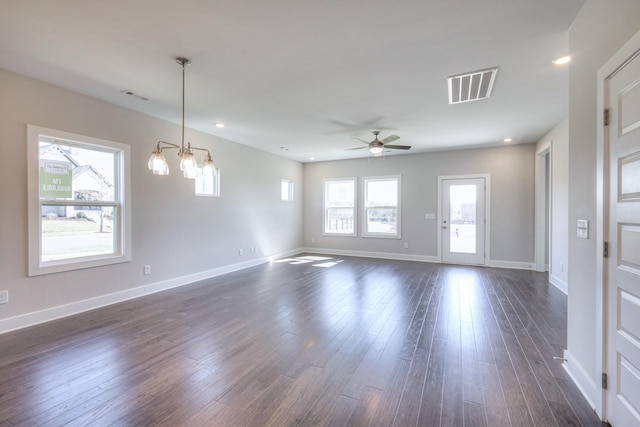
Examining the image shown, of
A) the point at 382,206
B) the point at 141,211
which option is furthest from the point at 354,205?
the point at 141,211

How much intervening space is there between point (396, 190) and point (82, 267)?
6.61 m

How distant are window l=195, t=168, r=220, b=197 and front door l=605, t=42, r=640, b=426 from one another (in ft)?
17.3

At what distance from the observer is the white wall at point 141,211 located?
306 centimetres

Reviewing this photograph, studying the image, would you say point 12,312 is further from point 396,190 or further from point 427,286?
point 396,190

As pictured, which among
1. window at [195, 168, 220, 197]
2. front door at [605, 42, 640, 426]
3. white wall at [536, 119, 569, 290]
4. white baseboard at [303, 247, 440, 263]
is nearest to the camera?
front door at [605, 42, 640, 426]

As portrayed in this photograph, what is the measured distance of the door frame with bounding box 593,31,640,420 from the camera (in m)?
1.72

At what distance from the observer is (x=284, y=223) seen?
25.9ft

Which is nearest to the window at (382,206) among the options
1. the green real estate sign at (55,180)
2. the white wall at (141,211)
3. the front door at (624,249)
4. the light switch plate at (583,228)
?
the white wall at (141,211)

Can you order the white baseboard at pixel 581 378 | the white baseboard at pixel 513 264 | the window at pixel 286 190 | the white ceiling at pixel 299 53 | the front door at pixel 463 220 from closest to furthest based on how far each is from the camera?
the white baseboard at pixel 581 378
the white ceiling at pixel 299 53
the white baseboard at pixel 513 264
the front door at pixel 463 220
the window at pixel 286 190

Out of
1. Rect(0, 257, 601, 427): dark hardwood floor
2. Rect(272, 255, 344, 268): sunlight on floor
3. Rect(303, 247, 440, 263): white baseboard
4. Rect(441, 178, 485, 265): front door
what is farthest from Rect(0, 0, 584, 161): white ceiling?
Rect(303, 247, 440, 263): white baseboard

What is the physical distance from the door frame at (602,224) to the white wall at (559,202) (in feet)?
10.4

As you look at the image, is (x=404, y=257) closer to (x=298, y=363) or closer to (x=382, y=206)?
(x=382, y=206)

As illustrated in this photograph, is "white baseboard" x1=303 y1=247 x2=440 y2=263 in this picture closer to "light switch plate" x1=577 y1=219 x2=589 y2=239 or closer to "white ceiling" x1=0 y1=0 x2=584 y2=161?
"white ceiling" x1=0 y1=0 x2=584 y2=161

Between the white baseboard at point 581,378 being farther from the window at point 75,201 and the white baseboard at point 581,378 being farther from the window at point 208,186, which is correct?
the window at point 208,186
